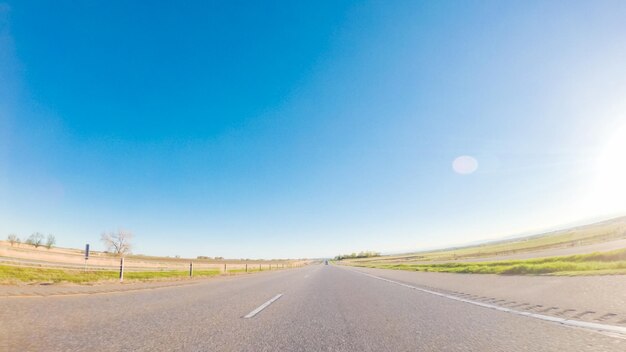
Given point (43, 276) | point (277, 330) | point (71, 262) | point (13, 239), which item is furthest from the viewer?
point (13, 239)

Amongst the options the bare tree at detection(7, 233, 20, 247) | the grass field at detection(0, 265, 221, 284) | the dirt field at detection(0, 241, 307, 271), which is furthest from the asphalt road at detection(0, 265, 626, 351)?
the bare tree at detection(7, 233, 20, 247)

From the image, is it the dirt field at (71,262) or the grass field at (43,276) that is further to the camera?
the dirt field at (71,262)

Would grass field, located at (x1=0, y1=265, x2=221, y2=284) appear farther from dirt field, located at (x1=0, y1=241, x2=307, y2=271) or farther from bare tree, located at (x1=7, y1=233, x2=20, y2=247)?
bare tree, located at (x1=7, y1=233, x2=20, y2=247)

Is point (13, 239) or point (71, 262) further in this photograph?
point (13, 239)

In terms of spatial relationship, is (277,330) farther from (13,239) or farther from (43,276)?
(13,239)

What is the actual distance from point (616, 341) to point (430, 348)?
188 centimetres

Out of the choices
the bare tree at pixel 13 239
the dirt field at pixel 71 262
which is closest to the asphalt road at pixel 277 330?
the dirt field at pixel 71 262

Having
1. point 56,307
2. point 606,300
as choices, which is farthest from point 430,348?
point 56,307

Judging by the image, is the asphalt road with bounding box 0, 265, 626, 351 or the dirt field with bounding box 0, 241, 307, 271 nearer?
the asphalt road with bounding box 0, 265, 626, 351

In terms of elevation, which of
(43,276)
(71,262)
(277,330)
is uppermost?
(43,276)

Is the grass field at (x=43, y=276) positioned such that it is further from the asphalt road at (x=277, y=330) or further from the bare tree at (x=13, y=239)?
the bare tree at (x=13, y=239)

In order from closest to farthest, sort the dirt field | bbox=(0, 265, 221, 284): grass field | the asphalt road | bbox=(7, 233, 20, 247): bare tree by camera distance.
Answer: the asphalt road → bbox=(0, 265, 221, 284): grass field → the dirt field → bbox=(7, 233, 20, 247): bare tree

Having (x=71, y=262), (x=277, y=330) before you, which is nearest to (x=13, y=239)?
(x=71, y=262)

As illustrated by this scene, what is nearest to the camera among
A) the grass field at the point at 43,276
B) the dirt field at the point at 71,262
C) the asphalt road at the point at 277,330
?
the asphalt road at the point at 277,330
